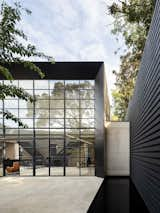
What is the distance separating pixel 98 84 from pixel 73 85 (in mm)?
1353

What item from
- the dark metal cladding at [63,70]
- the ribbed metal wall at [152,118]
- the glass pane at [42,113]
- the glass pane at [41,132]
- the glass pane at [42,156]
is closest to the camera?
the ribbed metal wall at [152,118]

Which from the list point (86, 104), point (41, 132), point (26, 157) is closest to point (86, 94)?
point (86, 104)

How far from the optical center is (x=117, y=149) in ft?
47.4

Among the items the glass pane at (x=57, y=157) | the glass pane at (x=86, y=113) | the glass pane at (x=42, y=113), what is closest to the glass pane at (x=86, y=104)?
the glass pane at (x=86, y=113)

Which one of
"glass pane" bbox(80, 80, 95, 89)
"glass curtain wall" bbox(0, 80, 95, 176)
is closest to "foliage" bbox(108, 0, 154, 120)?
"glass pane" bbox(80, 80, 95, 89)

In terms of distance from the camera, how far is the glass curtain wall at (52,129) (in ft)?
44.8

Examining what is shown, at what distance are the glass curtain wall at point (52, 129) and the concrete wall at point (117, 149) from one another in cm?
120

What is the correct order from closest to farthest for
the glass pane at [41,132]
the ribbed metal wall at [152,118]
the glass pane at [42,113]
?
the ribbed metal wall at [152,118] < the glass pane at [41,132] < the glass pane at [42,113]

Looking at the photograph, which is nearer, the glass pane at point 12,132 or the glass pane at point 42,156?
the glass pane at point 42,156

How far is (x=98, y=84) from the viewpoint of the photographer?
13625 mm

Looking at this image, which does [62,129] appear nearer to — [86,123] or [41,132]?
[41,132]

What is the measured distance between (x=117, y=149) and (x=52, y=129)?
3.65 m

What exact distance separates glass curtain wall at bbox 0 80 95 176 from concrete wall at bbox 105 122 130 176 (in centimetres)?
120

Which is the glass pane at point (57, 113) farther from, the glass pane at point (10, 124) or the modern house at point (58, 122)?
the glass pane at point (10, 124)
